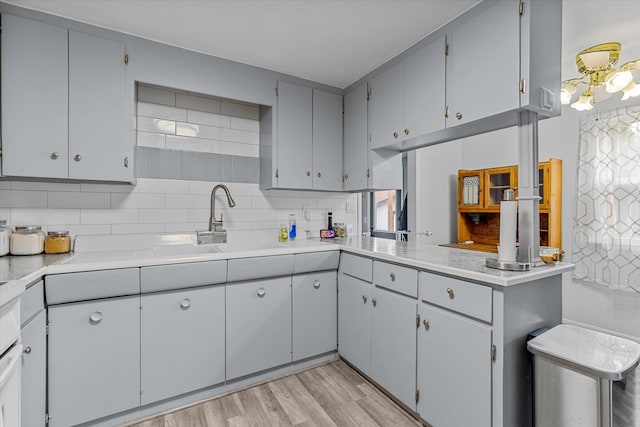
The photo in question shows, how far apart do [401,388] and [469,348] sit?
23.7 inches

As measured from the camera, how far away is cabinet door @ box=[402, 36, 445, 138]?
2.00 meters

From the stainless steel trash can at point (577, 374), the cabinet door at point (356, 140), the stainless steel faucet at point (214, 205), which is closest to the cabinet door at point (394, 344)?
the stainless steel trash can at point (577, 374)

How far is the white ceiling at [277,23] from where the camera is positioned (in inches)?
71.2

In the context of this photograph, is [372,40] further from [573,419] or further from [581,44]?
[573,419]

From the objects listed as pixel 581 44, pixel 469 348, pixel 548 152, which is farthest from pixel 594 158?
pixel 469 348

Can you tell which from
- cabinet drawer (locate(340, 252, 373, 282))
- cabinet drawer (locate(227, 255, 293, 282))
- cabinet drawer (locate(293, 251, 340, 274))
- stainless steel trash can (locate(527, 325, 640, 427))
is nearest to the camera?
stainless steel trash can (locate(527, 325, 640, 427))

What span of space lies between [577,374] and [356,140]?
85.0 inches

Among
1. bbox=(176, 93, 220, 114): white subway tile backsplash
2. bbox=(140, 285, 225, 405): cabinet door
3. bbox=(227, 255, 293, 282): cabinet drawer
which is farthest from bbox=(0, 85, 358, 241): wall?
A: bbox=(140, 285, 225, 405): cabinet door

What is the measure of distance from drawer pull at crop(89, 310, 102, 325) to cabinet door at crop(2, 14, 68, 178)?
2.84ft

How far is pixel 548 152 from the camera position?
146 inches

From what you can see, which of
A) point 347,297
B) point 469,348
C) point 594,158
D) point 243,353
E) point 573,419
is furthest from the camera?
point 594,158

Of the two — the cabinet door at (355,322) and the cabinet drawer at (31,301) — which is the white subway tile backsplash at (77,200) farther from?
the cabinet door at (355,322)

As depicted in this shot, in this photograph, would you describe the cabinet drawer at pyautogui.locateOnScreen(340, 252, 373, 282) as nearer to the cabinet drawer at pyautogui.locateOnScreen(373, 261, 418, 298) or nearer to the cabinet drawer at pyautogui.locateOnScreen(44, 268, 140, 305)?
the cabinet drawer at pyautogui.locateOnScreen(373, 261, 418, 298)

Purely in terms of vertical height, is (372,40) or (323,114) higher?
(372,40)
